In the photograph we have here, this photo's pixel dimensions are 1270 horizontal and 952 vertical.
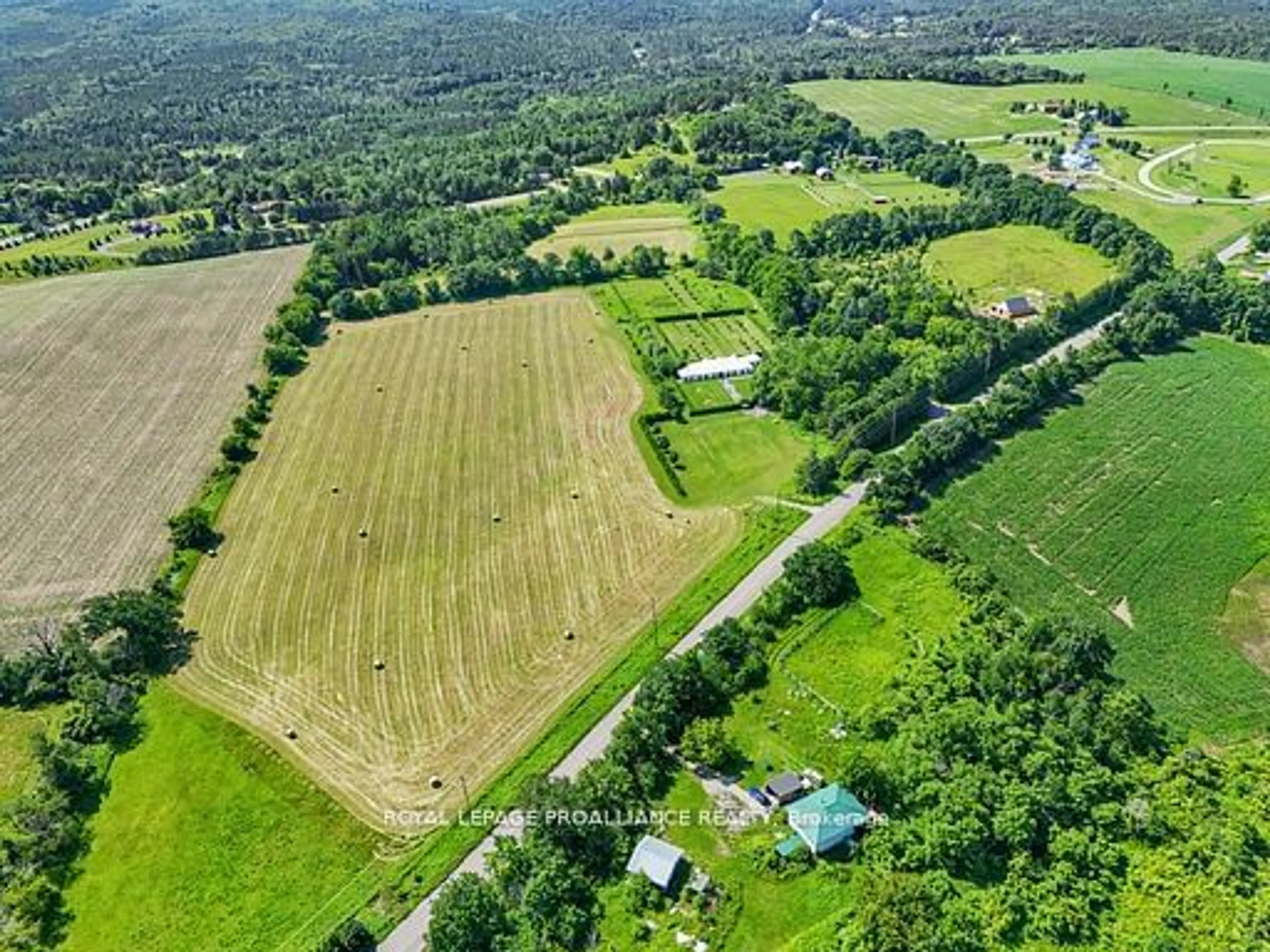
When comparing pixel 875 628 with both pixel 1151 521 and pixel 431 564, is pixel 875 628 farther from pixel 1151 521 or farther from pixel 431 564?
pixel 431 564

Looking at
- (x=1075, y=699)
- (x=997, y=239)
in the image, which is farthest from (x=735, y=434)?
(x=997, y=239)

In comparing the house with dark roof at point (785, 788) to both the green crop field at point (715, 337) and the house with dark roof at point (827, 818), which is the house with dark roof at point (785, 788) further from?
the green crop field at point (715, 337)

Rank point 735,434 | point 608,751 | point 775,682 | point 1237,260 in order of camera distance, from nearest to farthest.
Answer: point 608,751
point 775,682
point 735,434
point 1237,260

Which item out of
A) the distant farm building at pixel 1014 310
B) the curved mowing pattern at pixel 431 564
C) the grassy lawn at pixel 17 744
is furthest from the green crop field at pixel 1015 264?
the grassy lawn at pixel 17 744

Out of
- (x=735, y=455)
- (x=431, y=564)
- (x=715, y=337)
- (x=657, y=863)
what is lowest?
(x=715, y=337)

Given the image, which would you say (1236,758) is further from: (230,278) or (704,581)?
(230,278)

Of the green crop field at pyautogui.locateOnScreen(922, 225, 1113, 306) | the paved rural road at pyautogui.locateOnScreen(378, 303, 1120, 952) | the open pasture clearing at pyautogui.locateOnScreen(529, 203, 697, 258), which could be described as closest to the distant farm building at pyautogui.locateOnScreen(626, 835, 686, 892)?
the paved rural road at pyautogui.locateOnScreen(378, 303, 1120, 952)

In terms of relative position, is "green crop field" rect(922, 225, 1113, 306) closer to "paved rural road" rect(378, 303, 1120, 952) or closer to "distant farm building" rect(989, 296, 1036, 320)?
"distant farm building" rect(989, 296, 1036, 320)

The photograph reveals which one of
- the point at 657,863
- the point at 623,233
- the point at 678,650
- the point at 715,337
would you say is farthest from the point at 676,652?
the point at 623,233
